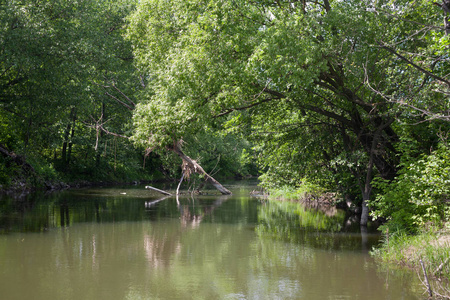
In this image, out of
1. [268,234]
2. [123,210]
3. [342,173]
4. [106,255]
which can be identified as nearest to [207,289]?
[106,255]

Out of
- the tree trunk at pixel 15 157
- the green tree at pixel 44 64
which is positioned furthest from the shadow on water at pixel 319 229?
the tree trunk at pixel 15 157

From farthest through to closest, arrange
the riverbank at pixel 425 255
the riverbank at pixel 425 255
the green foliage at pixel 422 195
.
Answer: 1. the green foliage at pixel 422 195
2. the riverbank at pixel 425 255
3. the riverbank at pixel 425 255

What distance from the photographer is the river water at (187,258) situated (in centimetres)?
789

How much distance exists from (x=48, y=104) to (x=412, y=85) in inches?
676

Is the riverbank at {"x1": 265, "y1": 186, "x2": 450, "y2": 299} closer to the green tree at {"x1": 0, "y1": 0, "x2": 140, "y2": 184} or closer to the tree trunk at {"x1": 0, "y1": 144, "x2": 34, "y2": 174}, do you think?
the green tree at {"x1": 0, "y1": 0, "x2": 140, "y2": 184}

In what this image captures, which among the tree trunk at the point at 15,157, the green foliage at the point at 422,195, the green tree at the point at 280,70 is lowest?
the green foliage at the point at 422,195

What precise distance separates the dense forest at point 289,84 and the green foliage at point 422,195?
45 millimetres

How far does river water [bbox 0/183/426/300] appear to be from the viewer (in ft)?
25.9

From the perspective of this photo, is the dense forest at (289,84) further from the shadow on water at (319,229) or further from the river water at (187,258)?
the river water at (187,258)

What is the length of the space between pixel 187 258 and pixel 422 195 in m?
5.85

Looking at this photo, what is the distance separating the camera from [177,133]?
14.6 meters

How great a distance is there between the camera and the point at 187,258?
10.5 m

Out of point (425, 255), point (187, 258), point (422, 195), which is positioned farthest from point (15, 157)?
point (425, 255)

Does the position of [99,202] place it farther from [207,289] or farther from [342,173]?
[207,289]
